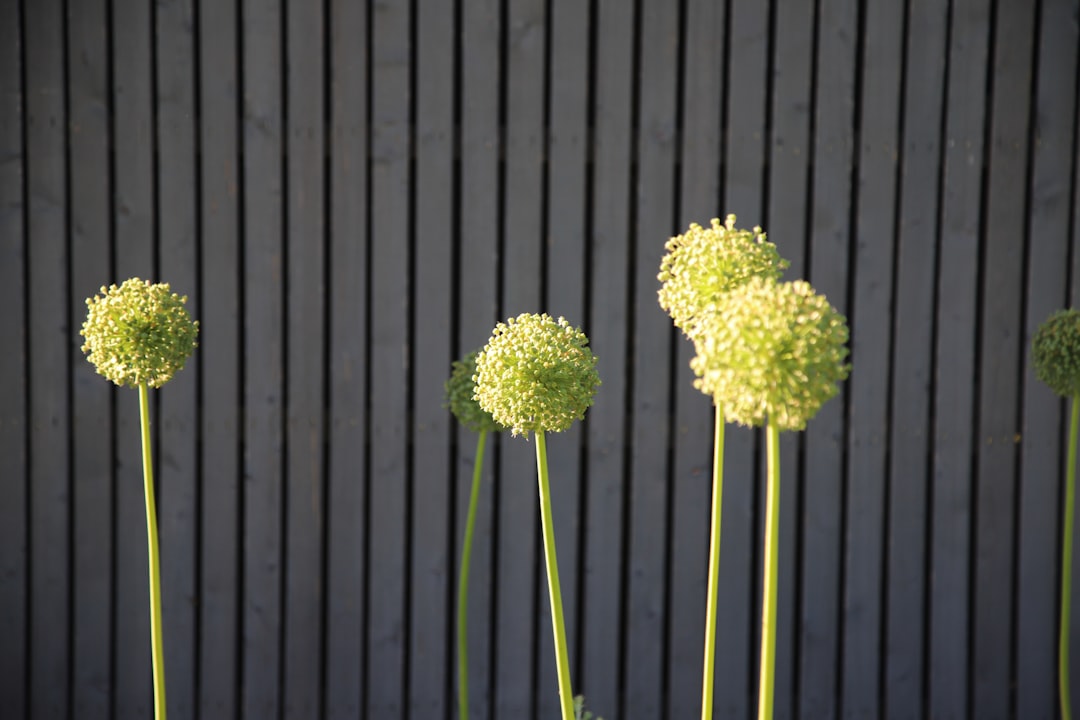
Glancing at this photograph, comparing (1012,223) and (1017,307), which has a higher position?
(1012,223)

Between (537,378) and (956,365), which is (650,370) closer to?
(956,365)

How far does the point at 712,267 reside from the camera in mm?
1256

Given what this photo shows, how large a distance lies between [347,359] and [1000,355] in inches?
96.3

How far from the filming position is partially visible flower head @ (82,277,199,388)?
55.2 inches

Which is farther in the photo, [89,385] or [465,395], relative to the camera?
[89,385]

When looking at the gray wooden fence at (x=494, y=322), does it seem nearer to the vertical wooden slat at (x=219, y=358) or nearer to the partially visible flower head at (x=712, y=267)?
the vertical wooden slat at (x=219, y=358)

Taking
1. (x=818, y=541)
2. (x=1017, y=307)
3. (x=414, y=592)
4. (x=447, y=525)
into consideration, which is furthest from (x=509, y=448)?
(x=1017, y=307)

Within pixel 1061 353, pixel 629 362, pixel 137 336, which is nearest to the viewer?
pixel 137 336

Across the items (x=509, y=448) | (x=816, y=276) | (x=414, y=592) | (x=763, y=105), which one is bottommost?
(x=414, y=592)

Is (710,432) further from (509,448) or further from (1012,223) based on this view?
(1012,223)

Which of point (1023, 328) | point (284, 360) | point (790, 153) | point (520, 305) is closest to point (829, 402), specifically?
point (1023, 328)

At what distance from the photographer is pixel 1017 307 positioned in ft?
12.0

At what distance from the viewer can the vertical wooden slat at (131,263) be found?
3475 mm

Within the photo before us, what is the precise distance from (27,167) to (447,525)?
2.00m
